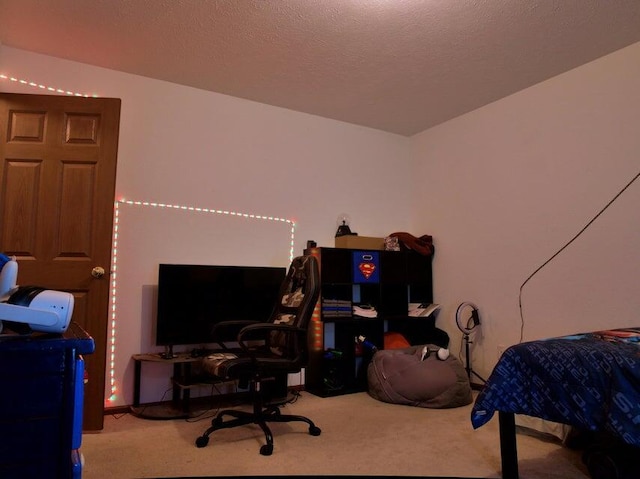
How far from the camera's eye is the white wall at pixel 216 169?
3.29 meters

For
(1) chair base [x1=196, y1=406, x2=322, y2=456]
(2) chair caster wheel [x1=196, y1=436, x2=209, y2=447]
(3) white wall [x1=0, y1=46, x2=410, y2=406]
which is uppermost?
(3) white wall [x1=0, y1=46, x2=410, y2=406]

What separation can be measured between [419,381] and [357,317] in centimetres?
81

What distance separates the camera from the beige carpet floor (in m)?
2.20

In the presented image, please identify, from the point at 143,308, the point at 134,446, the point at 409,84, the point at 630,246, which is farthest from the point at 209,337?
the point at 630,246

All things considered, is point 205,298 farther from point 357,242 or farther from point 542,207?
point 542,207

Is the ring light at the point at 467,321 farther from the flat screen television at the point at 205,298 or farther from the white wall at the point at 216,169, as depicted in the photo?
the flat screen television at the point at 205,298

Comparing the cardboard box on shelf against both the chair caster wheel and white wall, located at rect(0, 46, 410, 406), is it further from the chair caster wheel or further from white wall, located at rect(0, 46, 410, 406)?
the chair caster wheel

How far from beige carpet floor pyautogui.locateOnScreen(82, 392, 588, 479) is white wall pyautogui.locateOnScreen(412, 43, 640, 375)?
1037 millimetres

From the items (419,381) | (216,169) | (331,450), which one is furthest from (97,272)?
(419,381)

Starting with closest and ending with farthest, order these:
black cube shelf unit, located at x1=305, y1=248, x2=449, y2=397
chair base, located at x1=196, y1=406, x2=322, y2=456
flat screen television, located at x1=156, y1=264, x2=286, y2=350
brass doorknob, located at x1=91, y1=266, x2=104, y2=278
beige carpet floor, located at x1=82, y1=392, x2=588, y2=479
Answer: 1. beige carpet floor, located at x1=82, y1=392, x2=588, y2=479
2. chair base, located at x1=196, y1=406, x2=322, y2=456
3. brass doorknob, located at x1=91, y1=266, x2=104, y2=278
4. flat screen television, located at x1=156, y1=264, x2=286, y2=350
5. black cube shelf unit, located at x1=305, y1=248, x2=449, y2=397

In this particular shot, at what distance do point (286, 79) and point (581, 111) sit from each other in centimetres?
230

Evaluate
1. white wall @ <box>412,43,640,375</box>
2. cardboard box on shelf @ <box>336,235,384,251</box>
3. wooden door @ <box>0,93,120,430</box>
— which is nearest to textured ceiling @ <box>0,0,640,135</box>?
white wall @ <box>412,43,640,375</box>

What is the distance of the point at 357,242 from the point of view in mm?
4129

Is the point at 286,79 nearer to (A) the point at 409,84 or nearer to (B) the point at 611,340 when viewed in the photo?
(A) the point at 409,84
